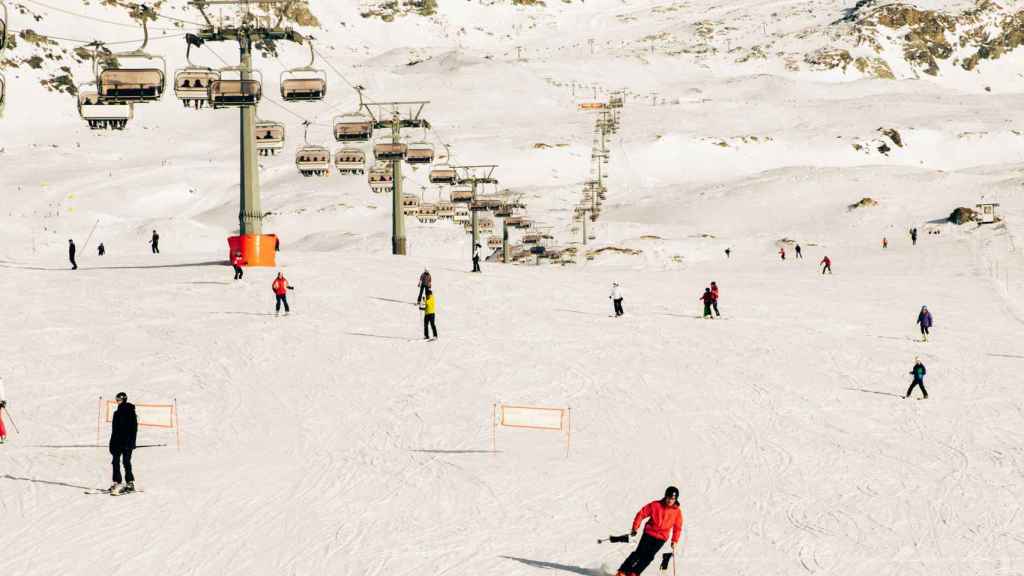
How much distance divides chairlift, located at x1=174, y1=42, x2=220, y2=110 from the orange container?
5.64 metres

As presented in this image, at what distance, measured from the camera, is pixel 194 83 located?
28.3 metres

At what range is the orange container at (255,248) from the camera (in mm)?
33062

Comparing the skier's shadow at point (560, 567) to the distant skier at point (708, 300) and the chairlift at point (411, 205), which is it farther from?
the chairlift at point (411, 205)

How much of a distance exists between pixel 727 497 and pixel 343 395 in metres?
8.90

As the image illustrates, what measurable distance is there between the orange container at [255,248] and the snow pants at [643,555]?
25.2 m

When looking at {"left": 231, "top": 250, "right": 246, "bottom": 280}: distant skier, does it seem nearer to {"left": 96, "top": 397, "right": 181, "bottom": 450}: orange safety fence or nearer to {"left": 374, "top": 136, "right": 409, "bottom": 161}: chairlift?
{"left": 96, "top": 397, "right": 181, "bottom": 450}: orange safety fence

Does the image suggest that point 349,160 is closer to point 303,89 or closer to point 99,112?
point 303,89

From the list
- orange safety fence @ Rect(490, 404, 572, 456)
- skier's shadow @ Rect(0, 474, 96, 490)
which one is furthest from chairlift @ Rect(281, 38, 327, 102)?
skier's shadow @ Rect(0, 474, 96, 490)

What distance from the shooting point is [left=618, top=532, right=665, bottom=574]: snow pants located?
9.67 metres

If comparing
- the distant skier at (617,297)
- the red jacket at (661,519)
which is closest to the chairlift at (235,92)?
the distant skier at (617,297)

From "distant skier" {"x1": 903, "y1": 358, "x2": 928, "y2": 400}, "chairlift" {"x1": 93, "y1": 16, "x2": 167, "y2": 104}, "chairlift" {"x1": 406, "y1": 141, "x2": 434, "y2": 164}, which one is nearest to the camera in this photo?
"distant skier" {"x1": 903, "y1": 358, "x2": 928, "y2": 400}

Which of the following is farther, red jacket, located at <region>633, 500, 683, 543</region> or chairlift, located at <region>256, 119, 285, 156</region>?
chairlift, located at <region>256, 119, 285, 156</region>

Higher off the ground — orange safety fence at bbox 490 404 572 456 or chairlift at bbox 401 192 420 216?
chairlift at bbox 401 192 420 216

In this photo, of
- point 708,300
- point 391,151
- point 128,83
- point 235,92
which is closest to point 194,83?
point 235,92
